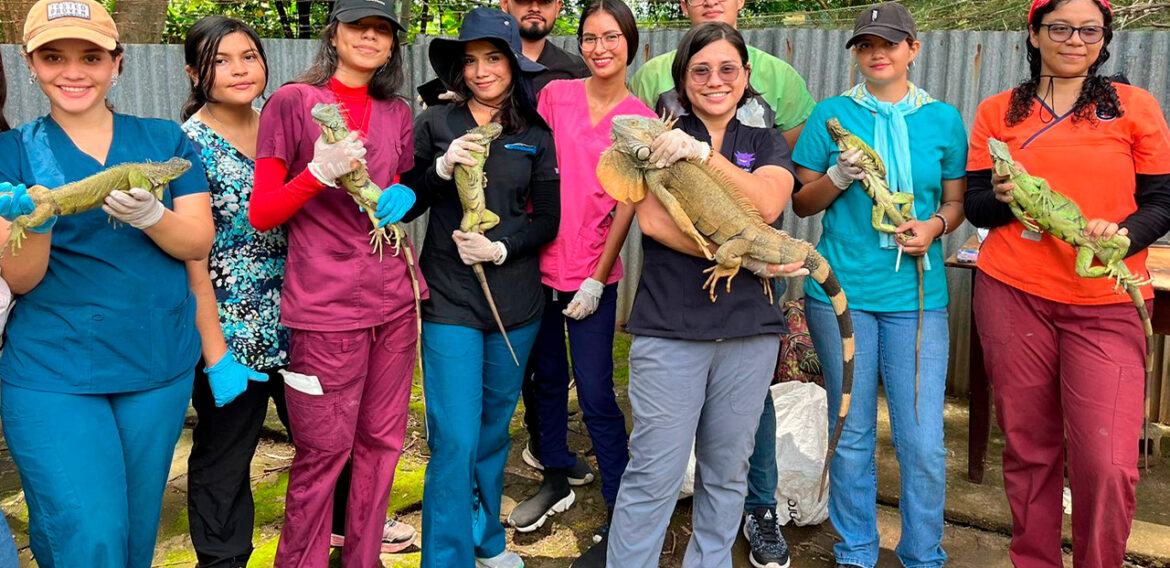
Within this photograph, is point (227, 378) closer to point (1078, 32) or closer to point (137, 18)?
point (1078, 32)

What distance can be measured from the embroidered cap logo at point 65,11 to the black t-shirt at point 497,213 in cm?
127

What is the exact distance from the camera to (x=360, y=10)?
312 centimetres

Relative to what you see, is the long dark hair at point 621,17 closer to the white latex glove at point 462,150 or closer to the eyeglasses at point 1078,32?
the white latex glove at point 462,150

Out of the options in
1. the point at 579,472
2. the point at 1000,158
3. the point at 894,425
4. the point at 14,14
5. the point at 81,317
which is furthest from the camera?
the point at 14,14

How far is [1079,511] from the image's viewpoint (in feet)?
11.1

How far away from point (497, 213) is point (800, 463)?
1.89 meters

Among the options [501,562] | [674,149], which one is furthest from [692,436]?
[501,562]

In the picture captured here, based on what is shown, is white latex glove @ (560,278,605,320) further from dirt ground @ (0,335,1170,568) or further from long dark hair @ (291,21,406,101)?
dirt ground @ (0,335,1170,568)

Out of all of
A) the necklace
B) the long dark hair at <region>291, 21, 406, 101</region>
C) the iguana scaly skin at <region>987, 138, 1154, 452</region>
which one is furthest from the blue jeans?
the necklace

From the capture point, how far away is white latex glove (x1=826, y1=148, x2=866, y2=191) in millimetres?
3299

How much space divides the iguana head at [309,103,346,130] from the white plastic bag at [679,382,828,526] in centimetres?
218

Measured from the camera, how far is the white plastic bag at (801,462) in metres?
4.12

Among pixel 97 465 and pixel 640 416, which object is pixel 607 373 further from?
pixel 97 465

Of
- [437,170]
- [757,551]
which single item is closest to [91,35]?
[437,170]
